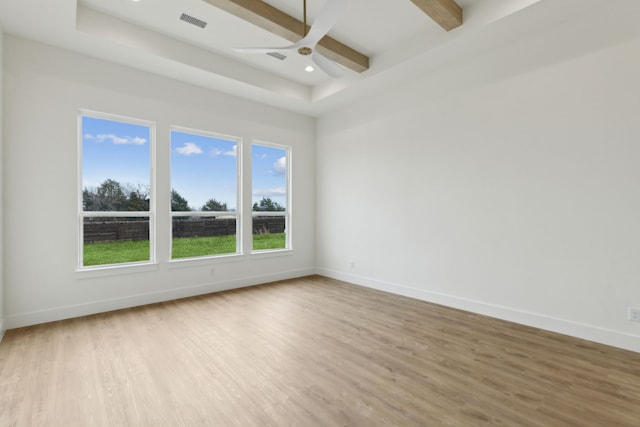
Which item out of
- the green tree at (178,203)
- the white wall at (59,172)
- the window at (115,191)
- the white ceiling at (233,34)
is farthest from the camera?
the green tree at (178,203)

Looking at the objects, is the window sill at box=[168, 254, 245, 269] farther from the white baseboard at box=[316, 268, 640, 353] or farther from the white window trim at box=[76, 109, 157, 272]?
the white baseboard at box=[316, 268, 640, 353]

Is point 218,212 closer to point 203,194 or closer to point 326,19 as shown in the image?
point 203,194

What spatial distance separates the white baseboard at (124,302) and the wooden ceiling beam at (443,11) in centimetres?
458

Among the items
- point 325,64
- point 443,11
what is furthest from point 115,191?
point 443,11

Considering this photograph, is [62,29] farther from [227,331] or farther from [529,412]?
[529,412]

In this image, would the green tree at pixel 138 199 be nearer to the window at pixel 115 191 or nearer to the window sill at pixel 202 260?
the window at pixel 115 191

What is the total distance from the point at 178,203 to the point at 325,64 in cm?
310

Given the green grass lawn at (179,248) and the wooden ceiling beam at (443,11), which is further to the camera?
the green grass lawn at (179,248)

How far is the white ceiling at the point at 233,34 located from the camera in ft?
10.5

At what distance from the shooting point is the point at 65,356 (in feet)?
9.06

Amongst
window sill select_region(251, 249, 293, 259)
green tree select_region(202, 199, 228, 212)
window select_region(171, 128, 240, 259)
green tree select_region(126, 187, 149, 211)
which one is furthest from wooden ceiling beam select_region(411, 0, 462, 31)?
window sill select_region(251, 249, 293, 259)

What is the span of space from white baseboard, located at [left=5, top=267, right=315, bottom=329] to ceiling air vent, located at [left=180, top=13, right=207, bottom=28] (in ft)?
11.7

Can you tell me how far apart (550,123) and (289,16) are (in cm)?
314

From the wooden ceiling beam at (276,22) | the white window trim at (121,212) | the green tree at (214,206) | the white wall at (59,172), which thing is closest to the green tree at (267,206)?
the green tree at (214,206)
